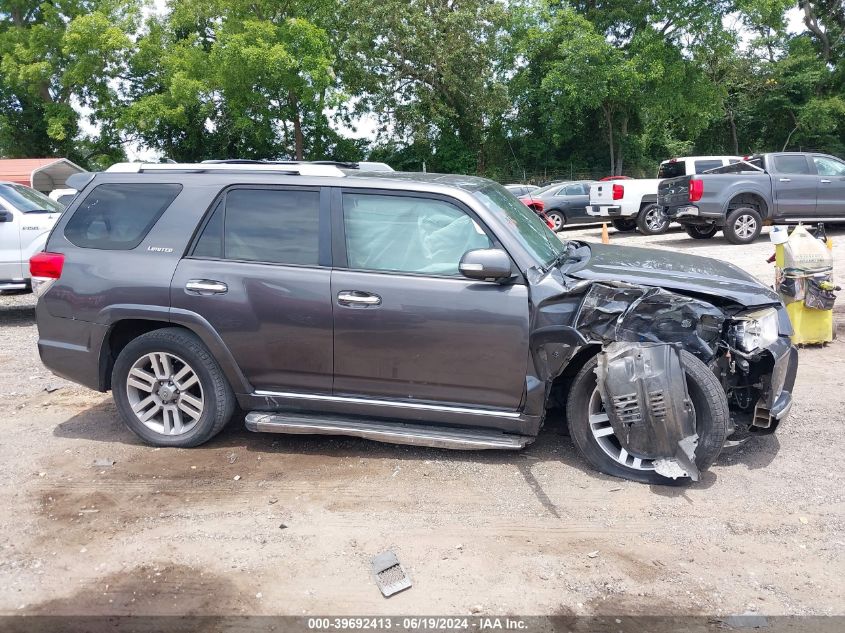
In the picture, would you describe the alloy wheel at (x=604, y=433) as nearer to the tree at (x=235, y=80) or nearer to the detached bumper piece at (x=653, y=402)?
the detached bumper piece at (x=653, y=402)

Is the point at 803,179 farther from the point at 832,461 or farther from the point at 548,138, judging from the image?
the point at 548,138

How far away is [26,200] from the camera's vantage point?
398 inches

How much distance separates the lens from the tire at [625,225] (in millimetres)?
18984

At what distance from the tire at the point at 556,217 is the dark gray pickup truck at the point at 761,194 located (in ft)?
18.5

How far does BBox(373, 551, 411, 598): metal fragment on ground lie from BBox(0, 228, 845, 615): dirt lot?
4 cm

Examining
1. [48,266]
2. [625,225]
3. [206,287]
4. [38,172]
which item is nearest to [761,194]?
[625,225]

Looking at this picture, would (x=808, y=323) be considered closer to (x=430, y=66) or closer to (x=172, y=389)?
(x=172, y=389)

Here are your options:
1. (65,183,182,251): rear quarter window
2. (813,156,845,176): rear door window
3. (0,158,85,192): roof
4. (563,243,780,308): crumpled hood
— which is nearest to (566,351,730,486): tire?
(563,243,780,308): crumpled hood

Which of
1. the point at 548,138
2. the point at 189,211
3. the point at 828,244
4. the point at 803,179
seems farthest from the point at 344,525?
the point at 548,138

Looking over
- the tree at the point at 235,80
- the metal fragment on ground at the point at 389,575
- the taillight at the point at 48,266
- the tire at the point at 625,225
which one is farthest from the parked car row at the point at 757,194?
the tree at the point at 235,80

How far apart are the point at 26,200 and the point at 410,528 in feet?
29.4

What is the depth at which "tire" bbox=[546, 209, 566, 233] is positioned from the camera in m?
20.1

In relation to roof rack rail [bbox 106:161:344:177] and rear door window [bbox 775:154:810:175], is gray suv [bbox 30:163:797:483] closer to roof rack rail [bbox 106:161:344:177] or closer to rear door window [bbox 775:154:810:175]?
roof rack rail [bbox 106:161:344:177]

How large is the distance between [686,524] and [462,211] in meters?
2.20
